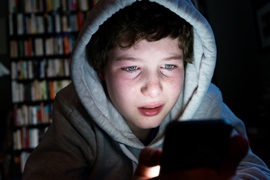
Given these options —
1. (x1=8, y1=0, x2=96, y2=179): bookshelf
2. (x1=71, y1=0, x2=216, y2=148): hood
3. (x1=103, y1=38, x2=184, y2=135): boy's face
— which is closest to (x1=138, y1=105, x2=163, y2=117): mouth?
(x1=103, y1=38, x2=184, y2=135): boy's face

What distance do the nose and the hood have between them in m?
0.16

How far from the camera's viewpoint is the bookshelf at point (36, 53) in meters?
3.59

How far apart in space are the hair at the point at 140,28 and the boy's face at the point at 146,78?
0.02m

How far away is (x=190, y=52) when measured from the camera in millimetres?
818

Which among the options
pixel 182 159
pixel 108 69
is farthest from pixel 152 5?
pixel 182 159

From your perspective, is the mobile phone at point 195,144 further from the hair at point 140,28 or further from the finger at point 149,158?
the hair at point 140,28

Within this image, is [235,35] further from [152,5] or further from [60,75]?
[152,5]

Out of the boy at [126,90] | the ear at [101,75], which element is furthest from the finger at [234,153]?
the ear at [101,75]

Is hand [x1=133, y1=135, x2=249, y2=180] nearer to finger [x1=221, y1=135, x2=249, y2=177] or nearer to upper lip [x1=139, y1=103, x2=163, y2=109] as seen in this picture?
finger [x1=221, y1=135, x2=249, y2=177]

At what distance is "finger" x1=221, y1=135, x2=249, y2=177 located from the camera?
381 mm

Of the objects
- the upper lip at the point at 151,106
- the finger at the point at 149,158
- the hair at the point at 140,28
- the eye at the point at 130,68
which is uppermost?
the hair at the point at 140,28

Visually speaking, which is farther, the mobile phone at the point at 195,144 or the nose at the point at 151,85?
the nose at the point at 151,85

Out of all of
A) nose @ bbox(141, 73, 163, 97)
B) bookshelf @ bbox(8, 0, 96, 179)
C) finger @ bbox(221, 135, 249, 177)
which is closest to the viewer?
finger @ bbox(221, 135, 249, 177)

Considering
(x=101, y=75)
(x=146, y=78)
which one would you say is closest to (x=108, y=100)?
(x=101, y=75)
